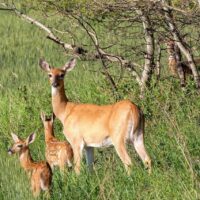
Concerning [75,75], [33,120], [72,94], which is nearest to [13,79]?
[75,75]

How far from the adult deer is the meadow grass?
0.16m

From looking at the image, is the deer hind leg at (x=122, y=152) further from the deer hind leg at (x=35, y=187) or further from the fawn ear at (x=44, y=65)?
the fawn ear at (x=44, y=65)

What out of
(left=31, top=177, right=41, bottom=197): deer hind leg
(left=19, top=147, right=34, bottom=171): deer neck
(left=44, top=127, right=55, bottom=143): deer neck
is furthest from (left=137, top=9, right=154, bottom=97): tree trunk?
(left=31, top=177, right=41, bottom=197): deer hind leg

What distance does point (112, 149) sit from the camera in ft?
35.0

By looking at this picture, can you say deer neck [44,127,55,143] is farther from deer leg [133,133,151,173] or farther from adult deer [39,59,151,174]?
deer leg [133,133,151,173]

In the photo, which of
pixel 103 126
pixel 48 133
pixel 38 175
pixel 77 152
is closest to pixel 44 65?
pixel 48 133

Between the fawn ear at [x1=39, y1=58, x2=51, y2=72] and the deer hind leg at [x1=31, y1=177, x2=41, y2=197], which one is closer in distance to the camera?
the deer hind leg at [x1=31, y1=177, x2=41, y2=197]

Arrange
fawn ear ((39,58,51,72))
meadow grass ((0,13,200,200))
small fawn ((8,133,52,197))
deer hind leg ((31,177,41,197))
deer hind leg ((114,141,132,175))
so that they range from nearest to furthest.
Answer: meadow grass ((0,13,200,200)), deer hind leg ((31,177,41,197)), small fawn ((8,133,52,197)), deer hind leg ((114,141,132,175)), fawn ear ((39,58,51,72))

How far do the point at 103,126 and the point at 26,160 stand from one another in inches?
45.1

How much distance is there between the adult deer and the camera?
10.0 meters

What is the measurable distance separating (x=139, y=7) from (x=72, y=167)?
7.38 feet

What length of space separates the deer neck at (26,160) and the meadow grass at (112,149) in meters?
0.09

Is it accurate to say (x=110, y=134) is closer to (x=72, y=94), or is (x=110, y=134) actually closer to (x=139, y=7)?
(x=139, y=7)

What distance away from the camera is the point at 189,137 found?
10.3m
